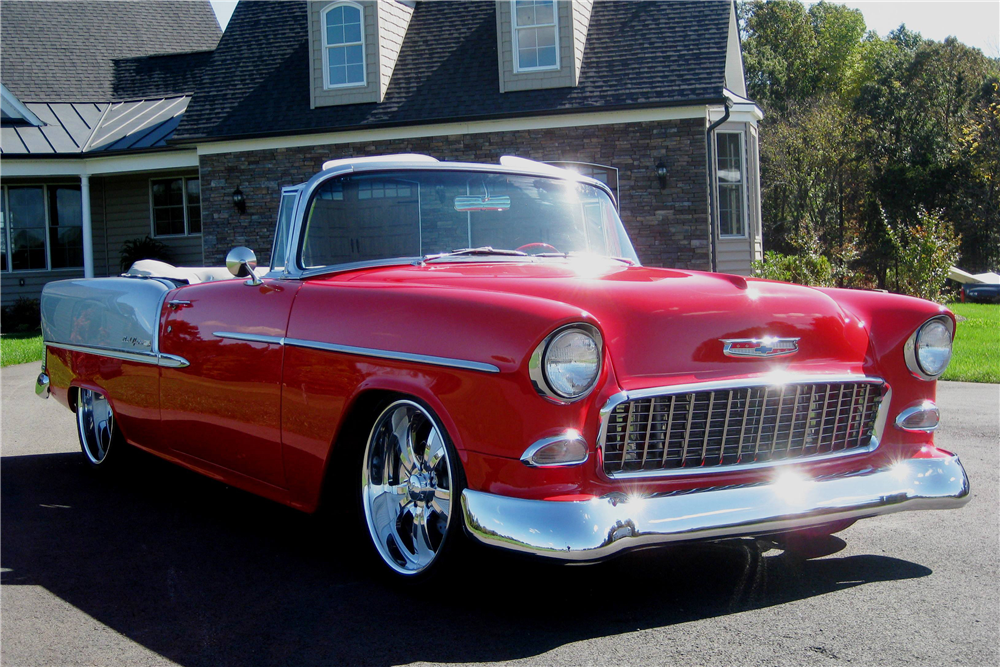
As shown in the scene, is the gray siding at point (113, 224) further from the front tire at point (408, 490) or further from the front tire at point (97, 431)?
the front tire at point (408, 490)

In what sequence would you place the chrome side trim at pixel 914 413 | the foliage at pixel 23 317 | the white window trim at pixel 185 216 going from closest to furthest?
the chrome side trim at pixel 914 413 → the foliage at pixel 23 317 → the white window trim at pixel 185 216

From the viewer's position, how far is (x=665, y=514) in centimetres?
279

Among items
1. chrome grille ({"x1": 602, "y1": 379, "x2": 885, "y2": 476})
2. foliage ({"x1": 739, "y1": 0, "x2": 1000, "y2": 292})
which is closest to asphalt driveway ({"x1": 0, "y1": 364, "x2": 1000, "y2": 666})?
chrome grille ({"x1": 602, "y1": 379, "x2": 885, "y2": 476})

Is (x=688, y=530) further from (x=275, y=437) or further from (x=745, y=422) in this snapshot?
(x=275, y=437)

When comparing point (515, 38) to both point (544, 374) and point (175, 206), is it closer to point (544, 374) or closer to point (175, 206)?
point (175, 206)

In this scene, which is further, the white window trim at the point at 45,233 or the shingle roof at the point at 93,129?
the white window trim at the point at 45,233

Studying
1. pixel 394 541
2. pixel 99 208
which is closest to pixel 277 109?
pixel 99 208

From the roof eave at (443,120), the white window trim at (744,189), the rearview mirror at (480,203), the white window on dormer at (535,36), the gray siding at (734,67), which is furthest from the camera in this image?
the gray siding at (734,67)

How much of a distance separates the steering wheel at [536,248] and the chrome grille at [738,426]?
52.9 inches

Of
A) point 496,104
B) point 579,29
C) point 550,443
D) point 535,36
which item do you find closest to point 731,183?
point 579,29

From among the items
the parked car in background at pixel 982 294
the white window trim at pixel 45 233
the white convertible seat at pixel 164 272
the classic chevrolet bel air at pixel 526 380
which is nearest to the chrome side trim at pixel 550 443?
the classic chevrolet bel air at pixel 526 380

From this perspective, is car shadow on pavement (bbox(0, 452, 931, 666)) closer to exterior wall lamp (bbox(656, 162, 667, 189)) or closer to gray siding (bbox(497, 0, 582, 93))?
exterior wall lamp (bbox(656, 162, 667, 189))

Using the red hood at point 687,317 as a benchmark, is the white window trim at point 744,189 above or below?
above

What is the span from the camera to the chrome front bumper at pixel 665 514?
8.87 feet
